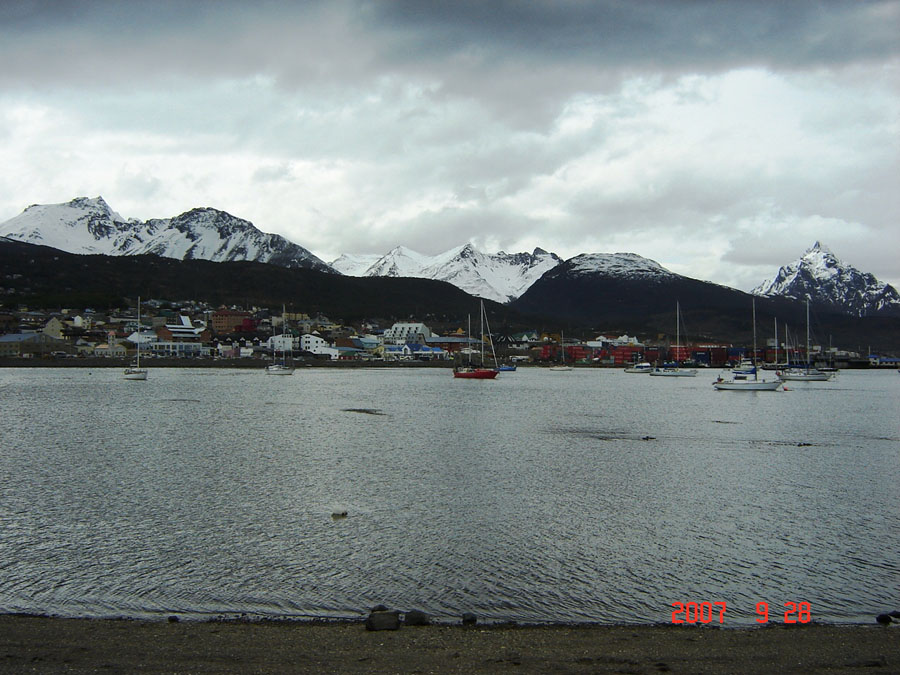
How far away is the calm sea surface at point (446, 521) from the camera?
42.4ft

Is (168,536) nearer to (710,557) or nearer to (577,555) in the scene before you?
(577,555)

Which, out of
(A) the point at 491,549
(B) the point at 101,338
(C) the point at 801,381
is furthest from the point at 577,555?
(B) the point at 101,338

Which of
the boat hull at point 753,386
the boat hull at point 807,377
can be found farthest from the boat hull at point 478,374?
A: the boat hull at point 807,377

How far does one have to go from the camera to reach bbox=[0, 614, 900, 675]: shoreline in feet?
30.3

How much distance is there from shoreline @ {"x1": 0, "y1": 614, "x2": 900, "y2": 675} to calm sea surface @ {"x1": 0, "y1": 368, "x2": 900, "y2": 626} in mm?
802

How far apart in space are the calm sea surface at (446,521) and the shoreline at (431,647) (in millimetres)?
802

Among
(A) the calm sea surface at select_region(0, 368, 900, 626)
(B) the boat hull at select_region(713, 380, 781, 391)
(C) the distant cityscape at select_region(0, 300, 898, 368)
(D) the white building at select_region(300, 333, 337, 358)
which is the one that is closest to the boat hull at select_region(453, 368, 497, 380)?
(B) the boat hull at select_region(713, 380, 781, 391)

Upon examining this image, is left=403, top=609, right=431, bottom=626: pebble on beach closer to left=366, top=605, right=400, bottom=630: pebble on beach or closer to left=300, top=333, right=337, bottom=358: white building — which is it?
left=366, top=605, right=400, bottom=630: pebble on beach

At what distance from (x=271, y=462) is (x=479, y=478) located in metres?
8.24

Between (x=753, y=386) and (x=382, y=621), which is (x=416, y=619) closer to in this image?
(x=382, y=621)

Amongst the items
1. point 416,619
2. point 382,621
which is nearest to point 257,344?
point 416,619

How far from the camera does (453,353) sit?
18300cm

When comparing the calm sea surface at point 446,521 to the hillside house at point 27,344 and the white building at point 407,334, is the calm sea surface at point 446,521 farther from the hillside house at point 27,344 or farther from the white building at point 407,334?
the white building at point 407,334

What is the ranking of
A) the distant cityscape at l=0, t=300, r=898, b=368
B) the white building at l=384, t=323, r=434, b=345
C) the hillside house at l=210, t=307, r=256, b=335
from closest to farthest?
the distant cityscape at l=0, t=300, r=898, b=368, the hillside house at l=210, t=307, r=256, b=335, the white building at l=384, t=323, r=434, b=345
